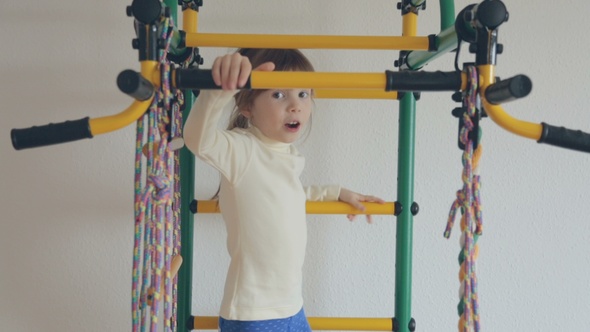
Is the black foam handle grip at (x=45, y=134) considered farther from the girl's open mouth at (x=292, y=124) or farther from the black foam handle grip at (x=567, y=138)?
the black foam handle grip at (x=567, y=138)

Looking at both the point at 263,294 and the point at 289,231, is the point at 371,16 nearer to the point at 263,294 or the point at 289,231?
the point at 289,231

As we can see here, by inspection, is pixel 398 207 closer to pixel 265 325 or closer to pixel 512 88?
pixel 265 325

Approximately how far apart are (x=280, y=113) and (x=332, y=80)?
0.25m

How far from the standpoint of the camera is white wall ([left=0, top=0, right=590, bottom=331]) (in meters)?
1.26

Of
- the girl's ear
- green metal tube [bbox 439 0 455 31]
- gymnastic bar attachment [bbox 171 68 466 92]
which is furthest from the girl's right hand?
green metal tube [bbox 439 0 455 31]

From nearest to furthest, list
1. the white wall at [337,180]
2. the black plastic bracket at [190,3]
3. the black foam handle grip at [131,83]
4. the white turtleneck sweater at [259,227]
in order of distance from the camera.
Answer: the black foam handle grip at [131,83] → the white turtleneck sweater at [259,227] → the black plastic bracket at [190,3] → the white wall at [337,180]

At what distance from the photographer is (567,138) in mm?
686

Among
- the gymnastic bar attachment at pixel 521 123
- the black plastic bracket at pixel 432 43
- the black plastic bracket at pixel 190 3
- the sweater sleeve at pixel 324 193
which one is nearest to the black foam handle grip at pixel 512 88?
the gymnastic bar attachment at pixel 521 123

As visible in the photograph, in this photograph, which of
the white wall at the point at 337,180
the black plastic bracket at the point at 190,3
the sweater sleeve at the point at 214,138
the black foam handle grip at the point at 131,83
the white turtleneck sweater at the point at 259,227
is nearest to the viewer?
the black foam handle grip at the point at 131,83

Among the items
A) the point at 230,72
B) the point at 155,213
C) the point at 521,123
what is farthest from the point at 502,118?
the point at 155,213

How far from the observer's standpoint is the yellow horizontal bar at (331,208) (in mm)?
1064

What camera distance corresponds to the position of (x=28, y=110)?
1.26 m

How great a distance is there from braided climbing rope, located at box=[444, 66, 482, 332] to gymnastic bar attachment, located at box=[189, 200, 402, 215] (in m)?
0.33

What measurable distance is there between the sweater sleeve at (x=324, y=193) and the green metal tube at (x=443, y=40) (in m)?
0.28
